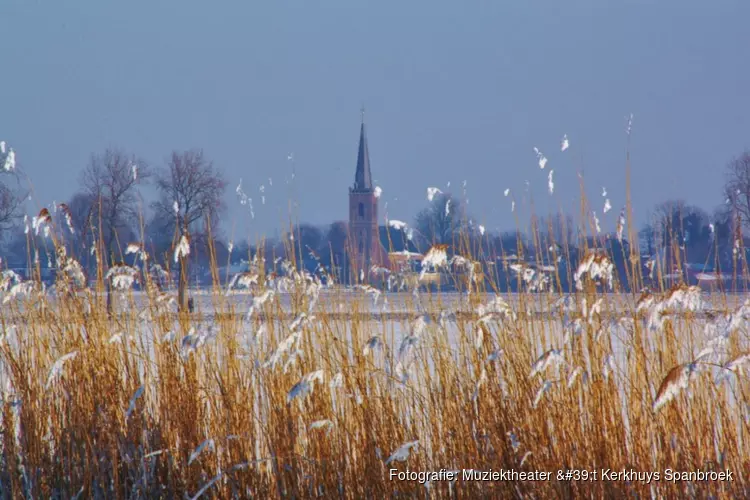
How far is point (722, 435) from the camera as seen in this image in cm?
256

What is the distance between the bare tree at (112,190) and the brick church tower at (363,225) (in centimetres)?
101

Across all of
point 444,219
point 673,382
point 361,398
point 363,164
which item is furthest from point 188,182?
point 673,382

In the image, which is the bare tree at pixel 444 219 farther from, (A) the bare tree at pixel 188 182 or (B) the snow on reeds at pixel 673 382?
(A) the bare tree at pixel 188 182

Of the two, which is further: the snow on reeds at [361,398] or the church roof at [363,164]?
the church roof at [363,164]

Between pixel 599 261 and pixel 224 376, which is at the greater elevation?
pixel 599 261

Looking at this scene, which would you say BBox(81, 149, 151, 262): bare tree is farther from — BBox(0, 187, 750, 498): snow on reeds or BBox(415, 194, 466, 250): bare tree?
BBox(415, 194, 466, 250): bare tree

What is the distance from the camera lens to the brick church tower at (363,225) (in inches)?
147

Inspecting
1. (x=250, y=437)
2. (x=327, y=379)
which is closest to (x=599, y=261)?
(x=327, y=379)

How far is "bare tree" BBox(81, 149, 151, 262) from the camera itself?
11.0 feet

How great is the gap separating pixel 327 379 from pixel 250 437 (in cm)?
34

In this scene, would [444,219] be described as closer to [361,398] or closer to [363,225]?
[361,398]

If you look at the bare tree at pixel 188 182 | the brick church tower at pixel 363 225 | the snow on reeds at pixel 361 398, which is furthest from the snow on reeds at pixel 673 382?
the bare tree at pixel 188 182

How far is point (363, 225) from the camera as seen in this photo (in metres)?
64.7

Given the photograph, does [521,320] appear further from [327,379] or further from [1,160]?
[1,160]
